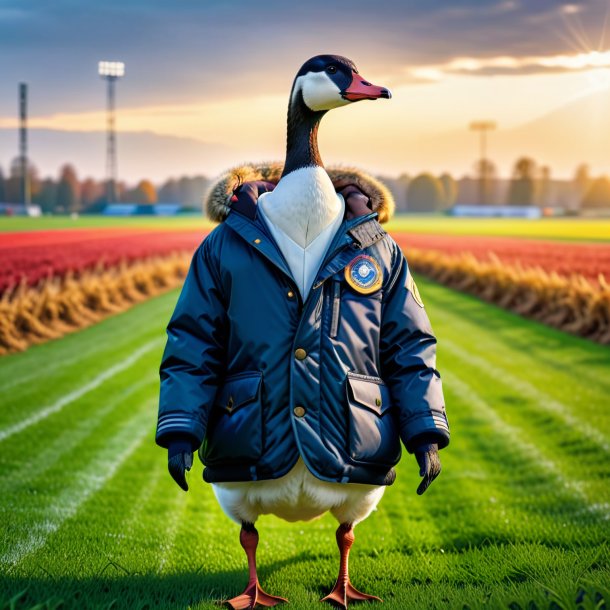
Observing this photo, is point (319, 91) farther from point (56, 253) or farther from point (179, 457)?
point (56, 253)

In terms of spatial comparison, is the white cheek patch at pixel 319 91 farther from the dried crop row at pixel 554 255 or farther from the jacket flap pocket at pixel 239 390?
the dried crop row at pixel 554 255

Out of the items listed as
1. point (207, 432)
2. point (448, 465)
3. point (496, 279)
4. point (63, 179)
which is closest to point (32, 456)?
point (448, 465)

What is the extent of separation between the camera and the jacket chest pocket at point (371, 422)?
369 cm

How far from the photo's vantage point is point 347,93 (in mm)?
3732

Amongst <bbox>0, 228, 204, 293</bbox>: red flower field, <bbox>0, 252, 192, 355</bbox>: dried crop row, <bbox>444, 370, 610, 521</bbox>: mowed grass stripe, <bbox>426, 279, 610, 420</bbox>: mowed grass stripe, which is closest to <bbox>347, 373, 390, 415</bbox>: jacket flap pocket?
<bbox>444, 370, 610, 521</bbox>: mowed grass stripe

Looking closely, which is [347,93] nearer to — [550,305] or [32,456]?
[32,456]

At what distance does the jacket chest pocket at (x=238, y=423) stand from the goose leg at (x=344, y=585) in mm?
702

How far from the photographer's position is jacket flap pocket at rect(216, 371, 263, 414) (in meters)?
3.68

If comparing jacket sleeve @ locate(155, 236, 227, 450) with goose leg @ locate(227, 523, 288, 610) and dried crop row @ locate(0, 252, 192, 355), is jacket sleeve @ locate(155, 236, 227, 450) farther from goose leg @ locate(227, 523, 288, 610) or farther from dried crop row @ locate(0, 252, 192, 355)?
dried crop row @ locate(0, 252, 192, 355)

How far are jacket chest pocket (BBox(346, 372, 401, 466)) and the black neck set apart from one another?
0.93 m

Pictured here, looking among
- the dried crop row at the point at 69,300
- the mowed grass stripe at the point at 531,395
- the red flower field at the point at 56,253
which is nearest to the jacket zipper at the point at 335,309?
the mowed grass stripe at the point at 531,395

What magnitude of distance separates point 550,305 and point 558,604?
514 inches

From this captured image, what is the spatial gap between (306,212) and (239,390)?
0.80 m

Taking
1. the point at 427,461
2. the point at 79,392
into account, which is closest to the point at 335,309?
the point at 427,461
